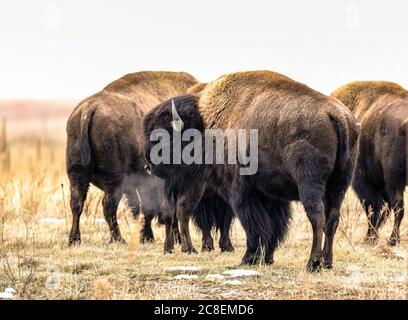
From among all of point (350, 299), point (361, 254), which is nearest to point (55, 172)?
point (361, 254)

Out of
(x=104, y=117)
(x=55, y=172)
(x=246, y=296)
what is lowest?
(x=55, y=172)

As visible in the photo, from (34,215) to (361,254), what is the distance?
20.2 ft

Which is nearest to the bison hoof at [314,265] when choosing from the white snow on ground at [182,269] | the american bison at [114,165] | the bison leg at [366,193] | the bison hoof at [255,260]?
the bison hoof at [255,260]

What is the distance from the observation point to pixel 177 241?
445 inches

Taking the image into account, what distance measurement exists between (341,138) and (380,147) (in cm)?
322

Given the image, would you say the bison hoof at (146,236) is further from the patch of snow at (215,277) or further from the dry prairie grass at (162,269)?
the patch of snow at (215,277)

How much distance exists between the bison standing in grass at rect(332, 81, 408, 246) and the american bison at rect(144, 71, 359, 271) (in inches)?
83.8

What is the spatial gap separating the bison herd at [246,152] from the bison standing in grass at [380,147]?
0.02 metres

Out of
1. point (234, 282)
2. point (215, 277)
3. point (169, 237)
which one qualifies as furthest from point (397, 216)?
point (234, 282)

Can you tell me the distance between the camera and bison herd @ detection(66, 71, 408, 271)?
812 cm

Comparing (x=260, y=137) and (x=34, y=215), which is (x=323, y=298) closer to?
(x=260, y=137)

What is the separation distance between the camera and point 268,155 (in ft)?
27.7

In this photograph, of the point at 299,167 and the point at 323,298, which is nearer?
the point at 323,298

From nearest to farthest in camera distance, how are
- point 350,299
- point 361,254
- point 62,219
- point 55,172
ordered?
point 350,299, point 361,254, point 62,219, point 55,172
